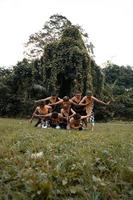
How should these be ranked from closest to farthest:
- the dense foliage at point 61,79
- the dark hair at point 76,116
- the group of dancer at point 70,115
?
the dark hair at point 76,116, the group of dancer at point 70,115, the dense foliage at point 61,79

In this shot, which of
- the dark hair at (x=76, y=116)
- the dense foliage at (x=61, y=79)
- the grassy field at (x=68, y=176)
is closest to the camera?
the grassy field at (x=68, y=176)

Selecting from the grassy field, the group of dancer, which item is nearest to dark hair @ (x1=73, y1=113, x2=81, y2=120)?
the group of dancer

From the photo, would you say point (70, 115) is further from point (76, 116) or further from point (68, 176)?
point (68, 176)

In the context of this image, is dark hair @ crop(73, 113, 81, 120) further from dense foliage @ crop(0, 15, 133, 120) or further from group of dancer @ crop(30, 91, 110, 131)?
dense foliage @ crop(0, 15, 133, 120)

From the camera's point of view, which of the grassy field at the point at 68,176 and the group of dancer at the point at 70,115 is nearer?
the grassy field at the point at 68,176

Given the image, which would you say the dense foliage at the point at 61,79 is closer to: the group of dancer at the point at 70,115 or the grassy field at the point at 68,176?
the group of dancer at the point at 70,115

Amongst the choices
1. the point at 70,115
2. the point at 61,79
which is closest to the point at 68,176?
the point at 70,115

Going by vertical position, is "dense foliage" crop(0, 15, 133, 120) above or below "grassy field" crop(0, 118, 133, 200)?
above

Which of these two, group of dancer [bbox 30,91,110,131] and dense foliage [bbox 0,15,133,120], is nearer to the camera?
group of dancer [bbox 30,91,110,131]

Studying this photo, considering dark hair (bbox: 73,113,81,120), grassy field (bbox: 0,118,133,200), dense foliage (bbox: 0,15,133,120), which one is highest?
dense foliage (bbox: 0,15,133,120)

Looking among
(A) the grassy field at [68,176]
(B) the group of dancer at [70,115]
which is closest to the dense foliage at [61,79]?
(B) the group of dancer at [70,115]

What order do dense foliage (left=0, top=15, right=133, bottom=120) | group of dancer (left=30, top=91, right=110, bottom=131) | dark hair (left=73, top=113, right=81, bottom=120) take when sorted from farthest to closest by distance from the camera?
dense foliage (left=0, top=15, right=133, bottom=120), group of dancer (left=30, top=91, right=110, bottom=131), dark hair (left=73, top=113, right=81, bottom=120)

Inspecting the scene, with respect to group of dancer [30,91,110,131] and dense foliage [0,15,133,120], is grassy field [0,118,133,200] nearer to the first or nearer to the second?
group of dancer [30,91,110,131]

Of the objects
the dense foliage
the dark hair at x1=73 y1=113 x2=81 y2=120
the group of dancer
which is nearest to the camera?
the dark hair at x1=73 y1=113 x2=81 y2=120
